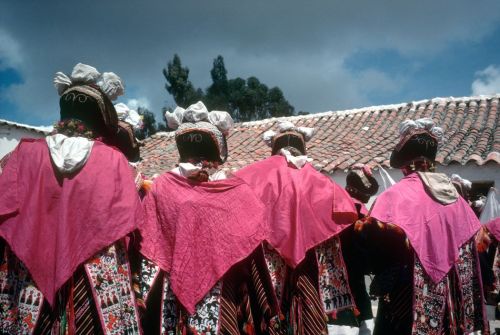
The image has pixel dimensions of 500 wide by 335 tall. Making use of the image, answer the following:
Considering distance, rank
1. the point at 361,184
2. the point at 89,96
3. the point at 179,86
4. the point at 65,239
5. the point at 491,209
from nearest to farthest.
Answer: the point at 65,239
the point at 89,96
the point at 361,184
the point at 491,209
the point at 179,86

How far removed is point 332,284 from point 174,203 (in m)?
1.46

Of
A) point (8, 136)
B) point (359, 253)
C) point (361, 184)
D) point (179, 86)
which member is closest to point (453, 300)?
point (359, 253)

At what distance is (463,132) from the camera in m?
11.8

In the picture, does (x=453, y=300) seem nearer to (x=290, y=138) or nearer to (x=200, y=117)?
(x=290, y=138)

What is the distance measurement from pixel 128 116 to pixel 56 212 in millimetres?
1238

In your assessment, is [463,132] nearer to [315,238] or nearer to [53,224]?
[315,238]

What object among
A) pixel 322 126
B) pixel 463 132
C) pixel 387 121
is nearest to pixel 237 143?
pixel 322 126

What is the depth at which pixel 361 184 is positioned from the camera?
441cm

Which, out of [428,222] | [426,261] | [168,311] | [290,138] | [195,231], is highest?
[290,138]

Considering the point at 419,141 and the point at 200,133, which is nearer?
the point at 200,133

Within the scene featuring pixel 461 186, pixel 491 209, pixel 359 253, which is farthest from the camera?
pixel 461 186

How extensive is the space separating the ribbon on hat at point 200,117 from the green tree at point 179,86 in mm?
33344

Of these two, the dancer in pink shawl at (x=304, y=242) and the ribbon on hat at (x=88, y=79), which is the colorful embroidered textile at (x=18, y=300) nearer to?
the ribbon on hat at (x=88, y=79)

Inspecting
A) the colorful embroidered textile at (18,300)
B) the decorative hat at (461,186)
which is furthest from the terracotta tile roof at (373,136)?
the colorful embroidered textile at (18,300)
